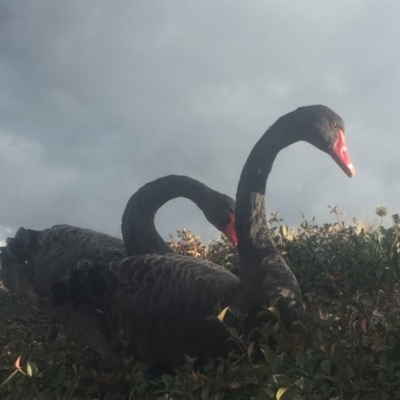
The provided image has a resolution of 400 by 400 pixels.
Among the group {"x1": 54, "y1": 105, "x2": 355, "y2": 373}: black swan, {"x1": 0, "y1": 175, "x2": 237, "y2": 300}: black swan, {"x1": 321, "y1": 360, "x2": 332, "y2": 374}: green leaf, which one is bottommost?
{"x1": 321, "y1": 360, "x2": 332, "y2": 374}: green leaf

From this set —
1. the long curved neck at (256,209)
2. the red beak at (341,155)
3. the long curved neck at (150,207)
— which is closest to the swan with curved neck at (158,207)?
the long curved neck at (150,207)

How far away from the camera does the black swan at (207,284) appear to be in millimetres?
3100

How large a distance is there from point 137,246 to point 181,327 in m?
1.47

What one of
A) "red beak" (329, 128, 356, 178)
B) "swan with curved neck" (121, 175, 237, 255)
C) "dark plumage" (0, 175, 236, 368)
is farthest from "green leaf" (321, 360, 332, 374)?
"swan with curved neck" (121, 175, 237, 255)

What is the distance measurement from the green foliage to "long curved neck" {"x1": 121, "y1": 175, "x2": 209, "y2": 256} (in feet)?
2.79

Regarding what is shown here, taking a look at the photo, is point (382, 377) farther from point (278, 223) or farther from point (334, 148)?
point (278, 223)

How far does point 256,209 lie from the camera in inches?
134

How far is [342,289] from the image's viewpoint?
14.5 ft

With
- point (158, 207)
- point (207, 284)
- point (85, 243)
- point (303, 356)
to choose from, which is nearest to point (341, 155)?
point (207, 284)

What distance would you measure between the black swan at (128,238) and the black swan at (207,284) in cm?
71

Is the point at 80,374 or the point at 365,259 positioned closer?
the point at 80,374

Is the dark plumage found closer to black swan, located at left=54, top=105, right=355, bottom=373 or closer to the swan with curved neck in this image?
the swan with curved neck

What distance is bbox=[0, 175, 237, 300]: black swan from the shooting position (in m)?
4.49

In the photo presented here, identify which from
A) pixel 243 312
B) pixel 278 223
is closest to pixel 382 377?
pixel 243 312
